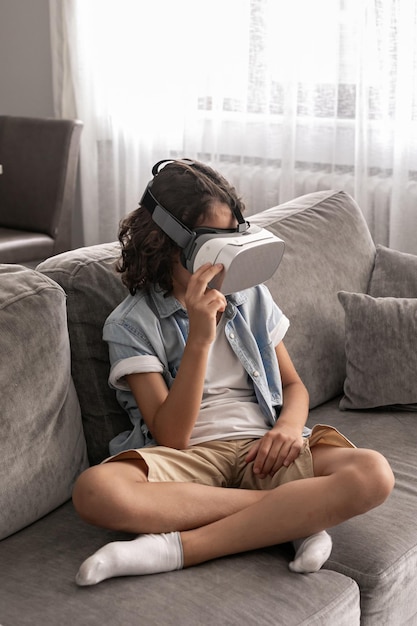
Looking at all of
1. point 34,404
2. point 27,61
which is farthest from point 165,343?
point 27,61

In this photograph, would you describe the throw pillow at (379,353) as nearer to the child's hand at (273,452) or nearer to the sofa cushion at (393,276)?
the sofa cushion at (393,276)

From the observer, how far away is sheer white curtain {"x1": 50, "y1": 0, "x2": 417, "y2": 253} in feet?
10.9

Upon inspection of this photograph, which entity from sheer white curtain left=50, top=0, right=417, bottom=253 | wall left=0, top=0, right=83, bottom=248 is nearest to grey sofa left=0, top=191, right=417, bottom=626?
sheer white curtain left=50, top=0, right=417, bottom=253

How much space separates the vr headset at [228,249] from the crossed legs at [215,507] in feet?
1.16

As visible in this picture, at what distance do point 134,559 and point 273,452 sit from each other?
0.39 m

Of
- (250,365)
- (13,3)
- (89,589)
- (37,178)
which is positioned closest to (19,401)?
(89,589)

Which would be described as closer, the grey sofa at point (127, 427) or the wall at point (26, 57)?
the grey sofa at point (127, 427)

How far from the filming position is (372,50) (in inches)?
130

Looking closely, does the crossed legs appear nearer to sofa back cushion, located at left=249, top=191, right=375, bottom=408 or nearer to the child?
the child

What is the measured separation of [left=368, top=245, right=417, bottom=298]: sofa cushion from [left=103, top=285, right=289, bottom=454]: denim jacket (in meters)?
0.58

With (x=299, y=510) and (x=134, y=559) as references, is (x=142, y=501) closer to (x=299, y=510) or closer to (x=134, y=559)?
(x=134, y=559)

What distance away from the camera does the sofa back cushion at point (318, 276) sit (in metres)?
2.17

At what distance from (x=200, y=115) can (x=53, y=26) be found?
997mm

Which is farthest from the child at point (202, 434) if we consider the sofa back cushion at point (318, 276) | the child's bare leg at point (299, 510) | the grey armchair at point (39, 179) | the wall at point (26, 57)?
the wall at point (26, 57)
